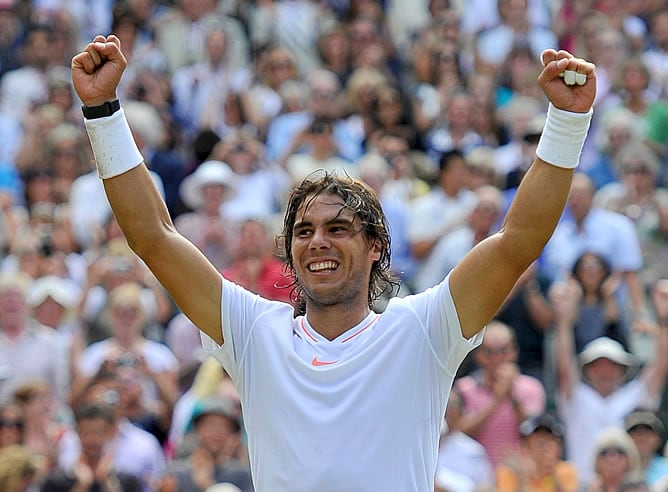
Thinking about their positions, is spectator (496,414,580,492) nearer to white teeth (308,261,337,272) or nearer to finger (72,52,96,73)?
white teeth (308,261,337,272)

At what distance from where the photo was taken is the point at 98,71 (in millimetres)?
4430

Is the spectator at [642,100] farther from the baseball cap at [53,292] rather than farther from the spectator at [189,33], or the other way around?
the baseball cap at [53,292]

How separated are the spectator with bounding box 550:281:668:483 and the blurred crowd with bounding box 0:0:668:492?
14 millimetres

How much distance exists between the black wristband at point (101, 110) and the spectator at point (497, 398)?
4.84 m

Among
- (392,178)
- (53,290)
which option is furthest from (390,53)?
(53,290)

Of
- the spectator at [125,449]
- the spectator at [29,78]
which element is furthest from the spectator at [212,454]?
the spectator at [29,78]

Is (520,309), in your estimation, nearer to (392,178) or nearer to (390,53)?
(392,178)

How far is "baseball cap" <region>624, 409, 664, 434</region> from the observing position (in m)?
8.77

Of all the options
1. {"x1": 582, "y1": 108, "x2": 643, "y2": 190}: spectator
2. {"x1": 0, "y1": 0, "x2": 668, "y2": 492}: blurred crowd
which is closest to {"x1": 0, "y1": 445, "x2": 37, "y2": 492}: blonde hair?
{"x1": 0, "y1": 0, "x2": 668, "y2": 492}: blurred crowd

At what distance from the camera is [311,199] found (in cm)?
459

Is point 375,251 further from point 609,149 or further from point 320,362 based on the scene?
point 609,149

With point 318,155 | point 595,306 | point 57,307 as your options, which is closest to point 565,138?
point 595,306

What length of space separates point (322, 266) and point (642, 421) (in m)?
4.75

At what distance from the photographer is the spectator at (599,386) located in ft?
30.0
